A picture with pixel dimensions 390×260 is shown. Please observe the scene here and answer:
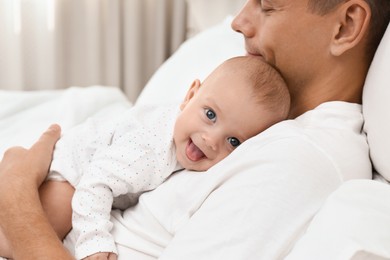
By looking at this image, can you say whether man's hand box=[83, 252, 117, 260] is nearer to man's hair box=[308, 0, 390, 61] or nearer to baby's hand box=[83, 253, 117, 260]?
baby's hand box=[83, 253, 117, 260]

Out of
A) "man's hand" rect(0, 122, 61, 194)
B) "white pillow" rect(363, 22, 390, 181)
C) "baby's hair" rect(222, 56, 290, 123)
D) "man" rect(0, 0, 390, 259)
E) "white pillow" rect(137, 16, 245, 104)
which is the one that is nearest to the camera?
"man" rect(0, 0, 390, 259)

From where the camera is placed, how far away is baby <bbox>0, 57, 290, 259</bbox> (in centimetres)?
115

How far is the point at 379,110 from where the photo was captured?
3.56ft

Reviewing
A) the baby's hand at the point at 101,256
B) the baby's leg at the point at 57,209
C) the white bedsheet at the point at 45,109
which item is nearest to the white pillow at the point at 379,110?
the baby's hand at the point at 101,256

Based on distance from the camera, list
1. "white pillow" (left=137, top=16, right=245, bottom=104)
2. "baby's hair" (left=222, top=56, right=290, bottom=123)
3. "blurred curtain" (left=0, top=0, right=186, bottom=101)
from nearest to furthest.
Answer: "baby's hair" (left=222, top=56, right=290, bottom=123), "white pillow" (left=137, top=16, right=245, bottom=104), "blurred curtain" (left=0, top=0, right=186, bottom=101)

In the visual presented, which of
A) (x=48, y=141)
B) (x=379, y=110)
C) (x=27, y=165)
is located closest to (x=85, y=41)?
(x=48, y=141)

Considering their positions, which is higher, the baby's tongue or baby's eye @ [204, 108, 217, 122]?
baby's eye @ [204, 108, 217, 122]

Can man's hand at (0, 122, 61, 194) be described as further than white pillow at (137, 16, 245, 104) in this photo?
No

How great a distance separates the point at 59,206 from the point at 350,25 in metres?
0.77

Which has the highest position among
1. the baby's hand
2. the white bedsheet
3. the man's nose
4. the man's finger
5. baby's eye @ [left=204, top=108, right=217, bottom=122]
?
the man's nose

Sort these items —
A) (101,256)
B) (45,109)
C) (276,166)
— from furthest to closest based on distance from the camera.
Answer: (45,109)
(101,256)
(276,166)

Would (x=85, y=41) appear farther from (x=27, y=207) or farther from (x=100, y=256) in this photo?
(x=100, y=256)

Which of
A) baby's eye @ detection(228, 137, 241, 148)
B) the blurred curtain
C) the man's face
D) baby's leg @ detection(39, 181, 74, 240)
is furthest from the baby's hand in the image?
the blurred curtain

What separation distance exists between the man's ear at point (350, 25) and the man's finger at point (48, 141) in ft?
2.43
